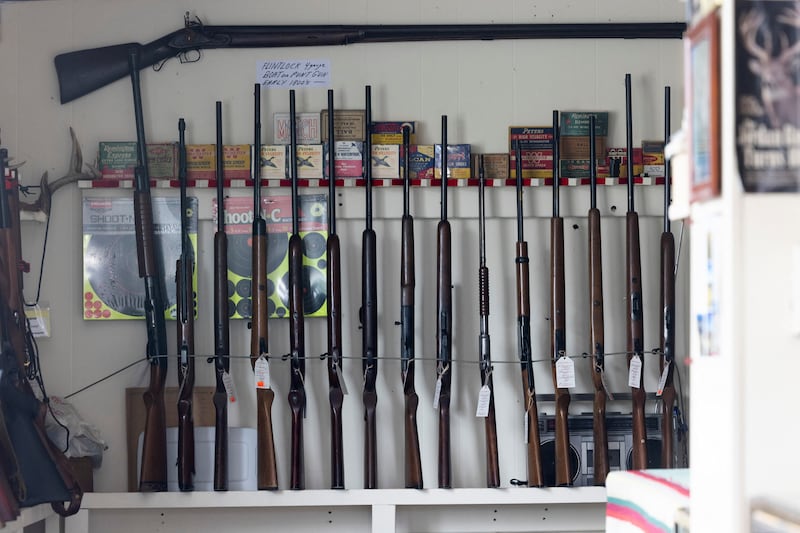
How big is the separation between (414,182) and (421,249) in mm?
319

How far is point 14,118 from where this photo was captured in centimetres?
446

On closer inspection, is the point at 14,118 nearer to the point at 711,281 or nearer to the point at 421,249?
the point at 421,249

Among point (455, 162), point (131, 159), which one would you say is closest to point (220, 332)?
point (131, 159)

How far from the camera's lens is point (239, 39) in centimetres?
443

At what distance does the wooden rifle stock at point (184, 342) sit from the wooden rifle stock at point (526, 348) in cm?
148

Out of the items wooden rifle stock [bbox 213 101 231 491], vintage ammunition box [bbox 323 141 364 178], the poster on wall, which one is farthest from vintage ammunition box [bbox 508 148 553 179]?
the poster on wall

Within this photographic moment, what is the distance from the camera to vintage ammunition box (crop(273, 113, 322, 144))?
175 inches

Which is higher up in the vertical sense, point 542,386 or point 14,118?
point 14,118

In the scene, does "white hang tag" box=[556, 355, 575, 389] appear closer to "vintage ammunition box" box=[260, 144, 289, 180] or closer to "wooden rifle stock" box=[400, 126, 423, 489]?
"wooden rifle stock" box=[400, 126, 423, 489]

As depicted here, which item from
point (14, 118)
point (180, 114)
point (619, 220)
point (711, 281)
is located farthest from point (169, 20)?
point (711, 281)

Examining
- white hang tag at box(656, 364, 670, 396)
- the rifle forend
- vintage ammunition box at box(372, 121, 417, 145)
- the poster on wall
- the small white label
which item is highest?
the rifle forend

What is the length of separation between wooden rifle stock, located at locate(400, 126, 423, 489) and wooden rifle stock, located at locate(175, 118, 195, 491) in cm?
95

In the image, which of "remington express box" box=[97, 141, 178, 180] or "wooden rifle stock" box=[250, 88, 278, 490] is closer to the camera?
"wooden rifle stock" box=[250, 88, 278, 490]

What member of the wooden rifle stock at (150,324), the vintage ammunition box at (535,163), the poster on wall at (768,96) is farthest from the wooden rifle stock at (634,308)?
the poster on wall at (768,96)
